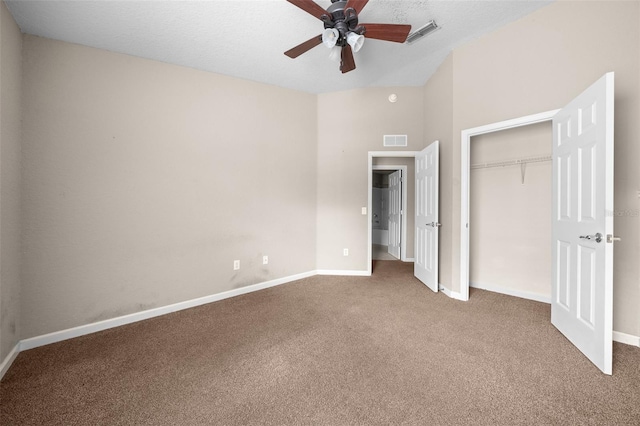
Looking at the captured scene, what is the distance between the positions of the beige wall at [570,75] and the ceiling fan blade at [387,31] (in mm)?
1472

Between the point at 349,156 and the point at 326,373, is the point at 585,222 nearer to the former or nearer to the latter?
the point at 326,373

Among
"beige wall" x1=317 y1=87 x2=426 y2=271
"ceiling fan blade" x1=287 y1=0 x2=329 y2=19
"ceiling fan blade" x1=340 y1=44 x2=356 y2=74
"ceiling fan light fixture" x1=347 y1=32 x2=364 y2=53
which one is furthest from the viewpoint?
"beige wall" x1=317 y1=87 x2=426 y2=271

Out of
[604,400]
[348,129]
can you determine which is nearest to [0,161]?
[348,129]

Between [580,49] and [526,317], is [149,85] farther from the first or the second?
[526,317]

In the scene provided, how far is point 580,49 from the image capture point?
7.62 ft

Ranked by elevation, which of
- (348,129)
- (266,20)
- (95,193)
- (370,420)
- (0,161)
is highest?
(266,20)

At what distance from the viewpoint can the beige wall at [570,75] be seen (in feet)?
6.89

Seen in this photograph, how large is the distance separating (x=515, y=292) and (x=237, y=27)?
14.2ft

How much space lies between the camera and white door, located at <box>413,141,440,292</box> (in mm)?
3410

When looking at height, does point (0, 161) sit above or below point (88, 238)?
above

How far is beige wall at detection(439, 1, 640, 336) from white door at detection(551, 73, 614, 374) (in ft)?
1.17

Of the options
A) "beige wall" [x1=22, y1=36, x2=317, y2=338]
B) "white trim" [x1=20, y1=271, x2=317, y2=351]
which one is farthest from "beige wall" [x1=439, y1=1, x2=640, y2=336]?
"white trim" [x1=20, y1=271, x2=317, y2=351]

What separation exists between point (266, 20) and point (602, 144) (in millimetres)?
2821

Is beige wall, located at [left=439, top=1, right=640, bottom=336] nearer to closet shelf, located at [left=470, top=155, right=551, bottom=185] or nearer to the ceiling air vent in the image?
closet shelf, located at [left=470, top=155, right=551, bottom=185]
